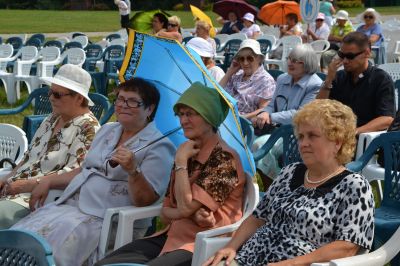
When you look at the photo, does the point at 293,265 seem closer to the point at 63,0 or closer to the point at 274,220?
the point at 274,220

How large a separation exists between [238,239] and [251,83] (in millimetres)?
3429

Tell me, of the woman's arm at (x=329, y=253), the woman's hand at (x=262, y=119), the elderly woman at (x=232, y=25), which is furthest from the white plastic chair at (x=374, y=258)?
the elderly woman at (x=232, y=25)

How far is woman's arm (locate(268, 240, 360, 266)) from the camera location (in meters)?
3.37

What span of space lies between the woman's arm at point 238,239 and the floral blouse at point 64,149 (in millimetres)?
1599

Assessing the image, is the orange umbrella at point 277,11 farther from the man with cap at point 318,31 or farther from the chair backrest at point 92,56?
the chair backrest at point 92,56

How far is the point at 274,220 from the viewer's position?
3670 millimetres

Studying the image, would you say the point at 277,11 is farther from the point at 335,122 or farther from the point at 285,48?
the point at 335,122

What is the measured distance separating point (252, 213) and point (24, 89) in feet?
37.8

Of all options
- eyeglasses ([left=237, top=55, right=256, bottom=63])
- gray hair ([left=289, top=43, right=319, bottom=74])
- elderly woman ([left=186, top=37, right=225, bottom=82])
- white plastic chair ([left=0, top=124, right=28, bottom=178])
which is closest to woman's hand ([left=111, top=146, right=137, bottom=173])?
white plastic chair ([left=0, top=124, right=28, bottom=178])

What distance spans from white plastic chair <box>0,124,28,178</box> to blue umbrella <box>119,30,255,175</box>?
1.23m

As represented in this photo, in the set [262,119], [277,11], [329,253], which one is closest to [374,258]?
[329,253]

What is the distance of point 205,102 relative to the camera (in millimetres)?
4227

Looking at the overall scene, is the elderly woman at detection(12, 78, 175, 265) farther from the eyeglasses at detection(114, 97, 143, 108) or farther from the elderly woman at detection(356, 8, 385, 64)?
the elderly woman at detection(356, 8, 385, 64)

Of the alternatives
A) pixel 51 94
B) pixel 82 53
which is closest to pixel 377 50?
pixel 82 53
